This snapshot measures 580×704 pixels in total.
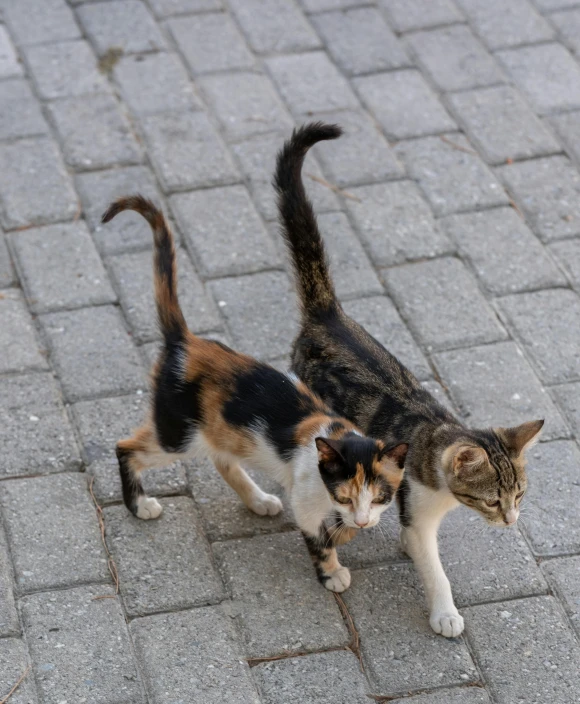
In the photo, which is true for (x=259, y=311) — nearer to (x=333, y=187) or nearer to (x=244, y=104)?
(x=333, y=187)

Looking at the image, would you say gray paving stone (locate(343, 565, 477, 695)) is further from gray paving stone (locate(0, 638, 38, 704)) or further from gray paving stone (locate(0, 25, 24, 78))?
gray paving stone (locate(0, 25, 24, 78))

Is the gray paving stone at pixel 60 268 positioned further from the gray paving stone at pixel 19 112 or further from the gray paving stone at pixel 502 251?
the gray paving stone at pixel 502 251

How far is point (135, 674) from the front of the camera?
3.28 m

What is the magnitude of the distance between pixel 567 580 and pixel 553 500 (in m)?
0.36

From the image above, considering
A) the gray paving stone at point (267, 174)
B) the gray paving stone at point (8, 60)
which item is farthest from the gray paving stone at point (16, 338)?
the gray paving stone at point (8, 60)

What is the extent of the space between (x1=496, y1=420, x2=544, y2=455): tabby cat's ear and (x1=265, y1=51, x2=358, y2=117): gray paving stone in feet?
9.37

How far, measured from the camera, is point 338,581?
3543mm

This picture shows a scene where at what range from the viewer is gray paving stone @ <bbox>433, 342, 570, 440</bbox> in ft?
13.8

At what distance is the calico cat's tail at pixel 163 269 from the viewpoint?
3605 mm

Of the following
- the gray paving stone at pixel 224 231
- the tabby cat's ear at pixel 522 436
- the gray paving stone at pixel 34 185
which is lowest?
the gray paving stone at pixel 34 185

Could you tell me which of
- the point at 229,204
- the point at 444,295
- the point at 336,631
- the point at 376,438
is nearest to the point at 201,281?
the point at 229,204

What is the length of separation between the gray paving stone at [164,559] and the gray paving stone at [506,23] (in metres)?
3.71

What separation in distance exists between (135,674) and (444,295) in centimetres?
224

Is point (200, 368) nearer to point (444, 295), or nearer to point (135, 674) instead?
point (135, 674)
